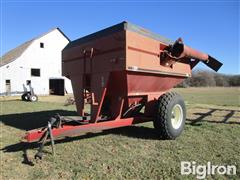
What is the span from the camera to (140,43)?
5.31 m

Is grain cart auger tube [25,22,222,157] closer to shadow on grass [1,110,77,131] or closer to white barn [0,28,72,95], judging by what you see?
shadow on grass [1,110,77,131]

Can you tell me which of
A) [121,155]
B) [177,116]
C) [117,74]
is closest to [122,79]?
[117,74]

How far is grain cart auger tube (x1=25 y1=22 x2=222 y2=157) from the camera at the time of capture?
5066 millimetres

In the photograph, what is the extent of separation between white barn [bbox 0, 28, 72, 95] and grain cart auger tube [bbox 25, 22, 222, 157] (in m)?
24.9

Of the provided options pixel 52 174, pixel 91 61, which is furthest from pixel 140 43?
pixel 52 174

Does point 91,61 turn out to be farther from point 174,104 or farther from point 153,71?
point 174,104

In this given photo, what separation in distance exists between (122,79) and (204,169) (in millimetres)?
2293

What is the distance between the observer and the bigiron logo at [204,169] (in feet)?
12.8

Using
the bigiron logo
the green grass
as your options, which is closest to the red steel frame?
the bigiron logo

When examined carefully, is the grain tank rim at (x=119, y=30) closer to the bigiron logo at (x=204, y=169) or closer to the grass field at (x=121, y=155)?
the grass field at (x=121, y=155)

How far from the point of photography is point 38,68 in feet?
106

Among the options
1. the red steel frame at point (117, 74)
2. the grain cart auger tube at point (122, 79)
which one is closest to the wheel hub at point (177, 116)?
the grain cart auger tube at point (122, 79)

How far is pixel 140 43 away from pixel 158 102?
149 centimetres

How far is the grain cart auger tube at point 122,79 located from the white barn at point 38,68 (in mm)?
24891
